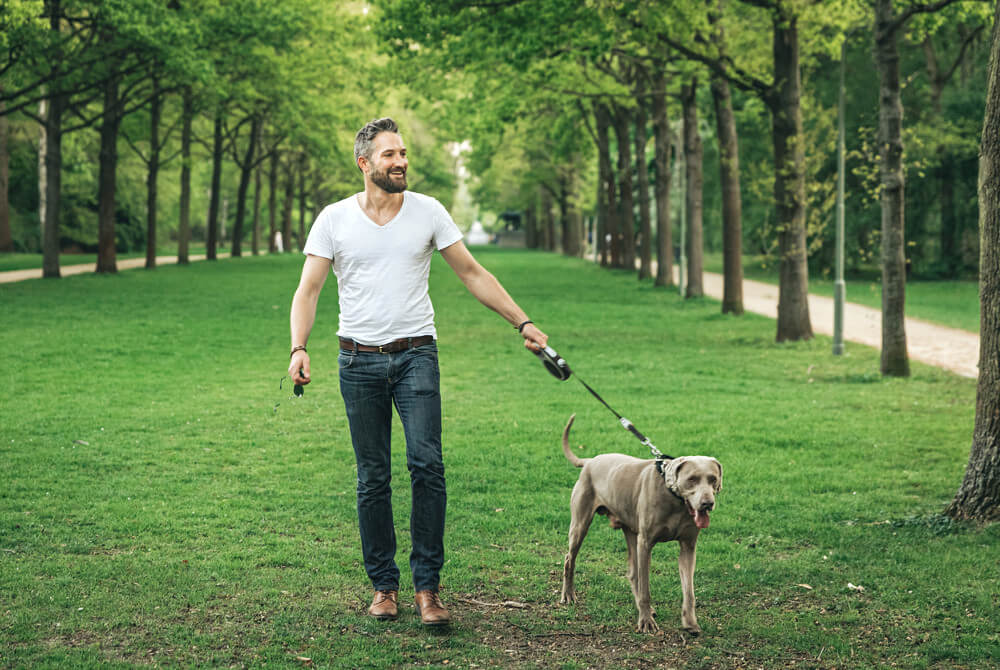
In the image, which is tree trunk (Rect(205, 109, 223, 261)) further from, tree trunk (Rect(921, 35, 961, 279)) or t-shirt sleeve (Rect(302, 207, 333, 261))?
t-shirt sleeve (Rect(302, 207, 333, 261))

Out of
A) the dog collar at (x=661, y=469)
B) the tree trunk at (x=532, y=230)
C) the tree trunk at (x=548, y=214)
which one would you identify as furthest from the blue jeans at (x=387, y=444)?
the tree trunk at (x=532, y=230)

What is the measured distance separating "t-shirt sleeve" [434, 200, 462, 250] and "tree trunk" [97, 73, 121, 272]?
98.5 ft

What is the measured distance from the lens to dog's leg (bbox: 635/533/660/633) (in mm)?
5020

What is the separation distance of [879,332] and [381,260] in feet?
61.1

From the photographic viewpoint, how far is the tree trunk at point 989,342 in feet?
22.5

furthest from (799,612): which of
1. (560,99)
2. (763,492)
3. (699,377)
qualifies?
(560,99)

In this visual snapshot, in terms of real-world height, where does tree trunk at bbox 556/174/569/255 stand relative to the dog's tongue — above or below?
above

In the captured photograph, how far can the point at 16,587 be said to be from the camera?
18.4 ft

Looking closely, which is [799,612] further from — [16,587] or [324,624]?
[16,587]

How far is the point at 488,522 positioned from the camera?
715 cm

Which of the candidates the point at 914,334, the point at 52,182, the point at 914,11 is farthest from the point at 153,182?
the point at 914,11

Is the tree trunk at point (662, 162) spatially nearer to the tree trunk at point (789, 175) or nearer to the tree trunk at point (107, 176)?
the tree trunk at point (789, 175)

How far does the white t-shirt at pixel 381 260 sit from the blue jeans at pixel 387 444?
0.14 meters

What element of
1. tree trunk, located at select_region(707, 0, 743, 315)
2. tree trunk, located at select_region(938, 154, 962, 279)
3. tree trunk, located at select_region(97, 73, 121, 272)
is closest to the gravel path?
tree trunk, located at select_region(97, 73, 121, 272)
